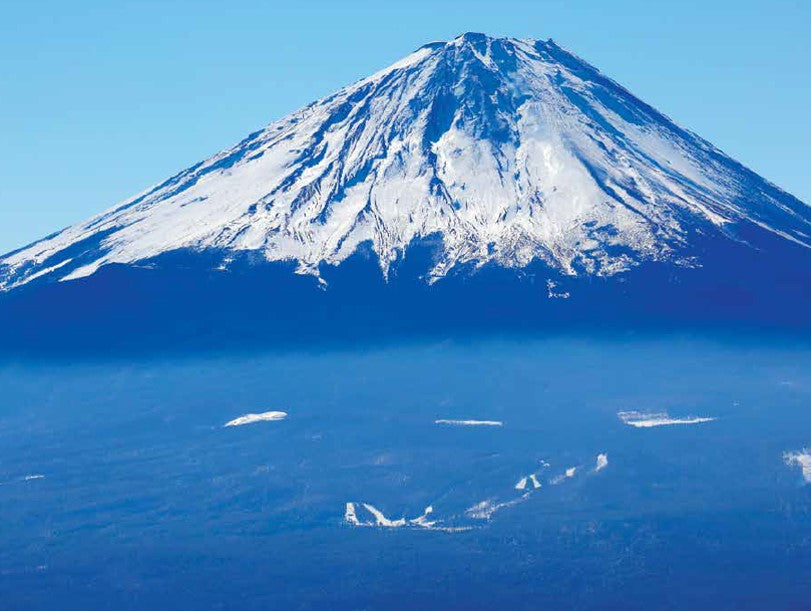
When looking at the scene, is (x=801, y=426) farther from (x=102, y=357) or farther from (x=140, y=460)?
(x=102, y=357)

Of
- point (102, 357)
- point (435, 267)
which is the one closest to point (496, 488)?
point (435, 267)

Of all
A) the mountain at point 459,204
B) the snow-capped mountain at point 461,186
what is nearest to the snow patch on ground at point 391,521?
the mountain at point 459,204

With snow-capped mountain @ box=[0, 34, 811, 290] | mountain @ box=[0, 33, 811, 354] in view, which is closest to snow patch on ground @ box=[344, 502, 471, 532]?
mountain @ box=[0, 33, 811, 354]

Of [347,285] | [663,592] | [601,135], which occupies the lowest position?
[663,592]

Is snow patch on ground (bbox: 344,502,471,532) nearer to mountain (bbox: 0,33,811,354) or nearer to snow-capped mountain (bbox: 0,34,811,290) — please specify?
mountain (bbox: 0,33,811,354)

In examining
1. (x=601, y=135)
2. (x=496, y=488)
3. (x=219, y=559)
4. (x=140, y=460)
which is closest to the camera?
(x=219, y=559)

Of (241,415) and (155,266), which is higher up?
(155,266)

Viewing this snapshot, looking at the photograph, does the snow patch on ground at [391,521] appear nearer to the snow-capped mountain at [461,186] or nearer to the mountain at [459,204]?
the mountain at [459,204]

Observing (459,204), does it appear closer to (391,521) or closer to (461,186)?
(461,186)
